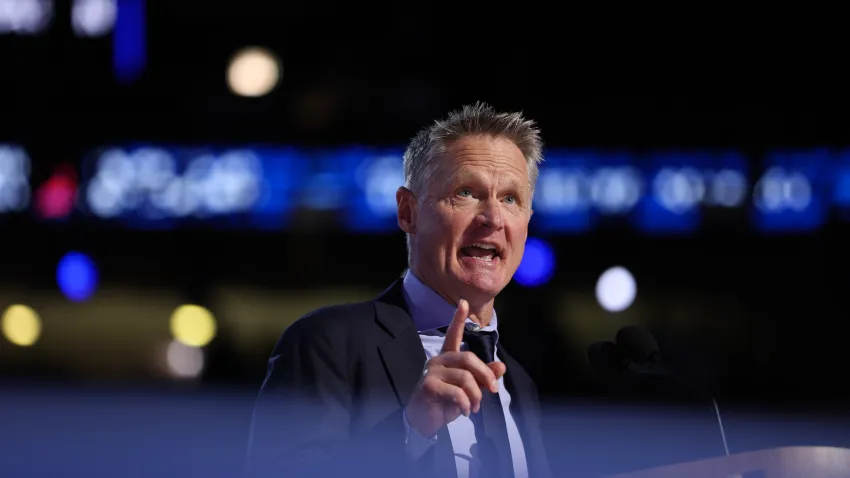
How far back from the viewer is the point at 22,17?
17.8m

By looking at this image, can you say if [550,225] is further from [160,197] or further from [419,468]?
[419,468]

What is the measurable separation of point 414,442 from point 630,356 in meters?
0.67

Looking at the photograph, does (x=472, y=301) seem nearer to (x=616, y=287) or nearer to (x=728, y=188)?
(x=728, y=188)

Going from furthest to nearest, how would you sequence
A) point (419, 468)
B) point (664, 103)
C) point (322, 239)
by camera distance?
point (322, 239) < point (664, 103) < point (419, 468)

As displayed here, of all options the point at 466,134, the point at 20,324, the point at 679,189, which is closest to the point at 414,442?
the point at 466,134

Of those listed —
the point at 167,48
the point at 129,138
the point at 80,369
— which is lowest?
the point at 80,369

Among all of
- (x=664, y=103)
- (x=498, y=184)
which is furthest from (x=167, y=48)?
(x=498, y=184)

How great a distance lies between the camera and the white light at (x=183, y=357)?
17.7 meters

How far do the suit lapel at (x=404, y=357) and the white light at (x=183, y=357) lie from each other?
1563cm

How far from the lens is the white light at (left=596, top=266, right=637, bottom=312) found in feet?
49.7

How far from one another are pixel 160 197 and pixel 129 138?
1.44 m

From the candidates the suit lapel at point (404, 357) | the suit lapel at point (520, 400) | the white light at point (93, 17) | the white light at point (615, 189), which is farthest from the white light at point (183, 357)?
the suit lapel at point (404, 357)

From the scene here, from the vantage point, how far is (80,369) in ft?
59.5

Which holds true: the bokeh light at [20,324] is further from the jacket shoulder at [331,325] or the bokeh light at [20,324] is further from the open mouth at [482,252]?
the open mouth at [482,252]
